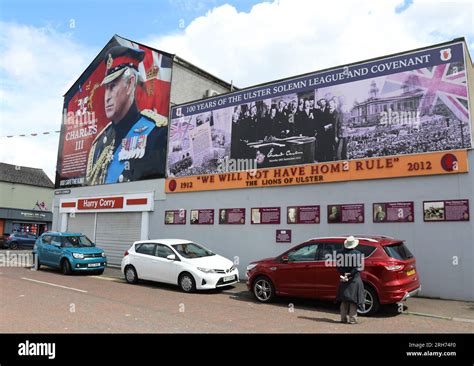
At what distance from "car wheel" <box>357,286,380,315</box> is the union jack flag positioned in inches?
230

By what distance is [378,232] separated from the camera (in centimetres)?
1219

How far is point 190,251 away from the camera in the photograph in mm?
12797

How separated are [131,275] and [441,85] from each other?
37.4ft

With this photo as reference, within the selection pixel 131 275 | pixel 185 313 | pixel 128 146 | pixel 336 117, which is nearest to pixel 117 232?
pixel 128 146

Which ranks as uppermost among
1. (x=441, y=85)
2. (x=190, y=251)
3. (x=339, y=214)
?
(x=441, y=85)

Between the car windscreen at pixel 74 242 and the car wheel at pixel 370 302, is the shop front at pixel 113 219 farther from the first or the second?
the car wheel at pixel 370 302

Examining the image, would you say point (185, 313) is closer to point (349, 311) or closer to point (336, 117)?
point (349, 311)

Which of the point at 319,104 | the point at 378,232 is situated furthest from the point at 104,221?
the point at 378,232

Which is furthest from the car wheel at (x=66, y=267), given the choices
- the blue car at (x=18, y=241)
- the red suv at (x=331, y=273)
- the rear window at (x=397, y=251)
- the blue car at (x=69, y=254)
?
the blue car at (x=18, y=241)

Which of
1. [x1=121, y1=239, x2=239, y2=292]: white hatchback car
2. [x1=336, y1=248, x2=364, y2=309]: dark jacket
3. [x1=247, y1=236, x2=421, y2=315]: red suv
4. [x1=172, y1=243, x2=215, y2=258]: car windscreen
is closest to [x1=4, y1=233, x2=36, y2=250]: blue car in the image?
[x1=121, y1=239, x2=239, y2=292]: white hatchback car

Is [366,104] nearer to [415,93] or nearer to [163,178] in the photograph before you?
[415,93]

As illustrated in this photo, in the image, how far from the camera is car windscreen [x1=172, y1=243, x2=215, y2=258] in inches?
494

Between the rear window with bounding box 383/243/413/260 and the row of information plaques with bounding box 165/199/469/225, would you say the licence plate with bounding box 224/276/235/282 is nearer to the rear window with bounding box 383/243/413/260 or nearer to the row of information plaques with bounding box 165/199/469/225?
the row of information plaques with bounding box 165/199/469/225
